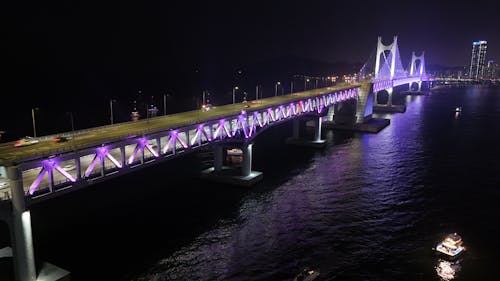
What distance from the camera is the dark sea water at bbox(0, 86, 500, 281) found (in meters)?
36.7

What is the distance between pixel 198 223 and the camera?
4525 cm

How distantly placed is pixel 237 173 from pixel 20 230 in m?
35.1

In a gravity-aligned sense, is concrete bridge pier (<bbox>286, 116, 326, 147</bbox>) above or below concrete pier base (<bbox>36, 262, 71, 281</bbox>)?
above

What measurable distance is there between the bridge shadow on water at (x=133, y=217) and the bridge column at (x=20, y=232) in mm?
3548

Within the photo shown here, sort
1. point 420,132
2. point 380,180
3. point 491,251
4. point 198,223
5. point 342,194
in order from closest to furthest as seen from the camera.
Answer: point 491,251 < point 198,223 < point 342,194 < point 380,180 < point 420,132

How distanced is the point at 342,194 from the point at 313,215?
9.61 metres

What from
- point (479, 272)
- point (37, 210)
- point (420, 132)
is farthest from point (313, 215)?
point (420, 132)

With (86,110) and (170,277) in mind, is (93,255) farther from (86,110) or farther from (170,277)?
(86,110)

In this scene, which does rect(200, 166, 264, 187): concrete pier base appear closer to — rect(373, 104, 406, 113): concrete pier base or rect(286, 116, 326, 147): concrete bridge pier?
rect(286, 116, 326, 147): concrete bridge pier

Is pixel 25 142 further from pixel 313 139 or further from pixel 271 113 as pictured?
pixel 313 139

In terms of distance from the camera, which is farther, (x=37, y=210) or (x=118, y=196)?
(x=118, y=196)

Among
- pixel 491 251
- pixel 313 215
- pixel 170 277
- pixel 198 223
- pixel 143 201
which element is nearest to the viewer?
pixel 170 277

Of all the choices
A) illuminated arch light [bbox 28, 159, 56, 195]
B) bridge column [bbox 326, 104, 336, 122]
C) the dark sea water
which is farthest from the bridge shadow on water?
bridge column [bbox 326, 104, 336, 122]

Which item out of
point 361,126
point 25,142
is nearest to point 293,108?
point 361,126
